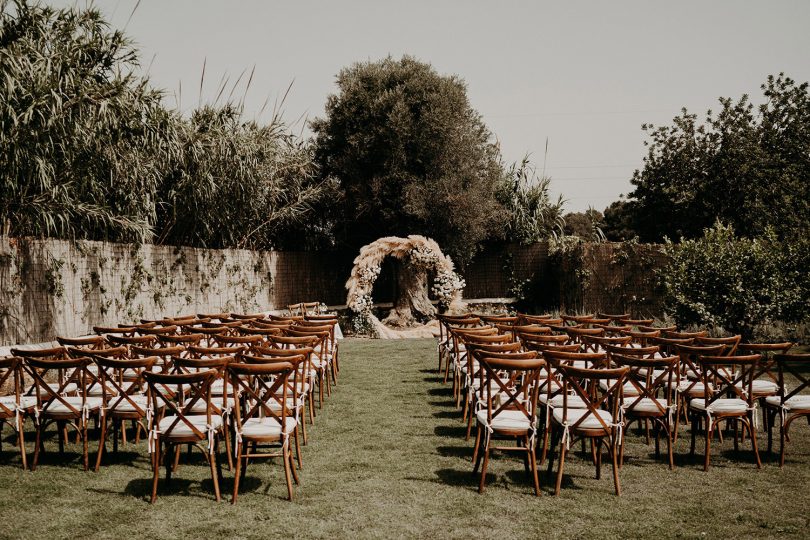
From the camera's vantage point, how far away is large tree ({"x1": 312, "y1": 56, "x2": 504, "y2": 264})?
2206cm

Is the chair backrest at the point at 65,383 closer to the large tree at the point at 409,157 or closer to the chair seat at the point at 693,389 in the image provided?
the chair seat at the point at 693,389

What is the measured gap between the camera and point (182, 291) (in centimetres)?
1628

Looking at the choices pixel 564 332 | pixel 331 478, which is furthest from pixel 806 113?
pixel 331 478

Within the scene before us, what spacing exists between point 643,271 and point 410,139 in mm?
8296

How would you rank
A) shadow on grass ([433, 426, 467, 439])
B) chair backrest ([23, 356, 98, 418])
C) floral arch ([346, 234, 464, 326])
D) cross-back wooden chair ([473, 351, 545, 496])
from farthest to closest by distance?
floral arch ([346, 234, 464, 326]) < shadow on grass ([433, 426, 467, 439]) < chair backrest ([23, 356, 98, 418]) < cross-back wooden chair ([473, 351, 545, 496])

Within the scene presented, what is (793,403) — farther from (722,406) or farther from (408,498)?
(408,498)

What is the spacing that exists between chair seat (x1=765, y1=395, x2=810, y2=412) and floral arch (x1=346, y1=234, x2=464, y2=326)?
11.1m

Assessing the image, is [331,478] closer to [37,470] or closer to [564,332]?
[37,470]

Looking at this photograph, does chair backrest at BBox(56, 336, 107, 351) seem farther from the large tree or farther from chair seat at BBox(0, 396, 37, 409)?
the large tree

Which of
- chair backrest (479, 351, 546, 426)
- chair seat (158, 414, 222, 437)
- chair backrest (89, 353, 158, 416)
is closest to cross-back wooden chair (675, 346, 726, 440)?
chair backrest (479, 351, 546, 426)

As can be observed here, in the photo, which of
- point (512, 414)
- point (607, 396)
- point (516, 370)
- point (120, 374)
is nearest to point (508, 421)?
point (512, 414)

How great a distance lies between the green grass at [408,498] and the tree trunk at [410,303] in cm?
1198

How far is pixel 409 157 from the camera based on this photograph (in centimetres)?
2247

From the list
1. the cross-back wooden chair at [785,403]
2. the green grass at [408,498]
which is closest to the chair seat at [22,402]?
the green grass at [408,498]
